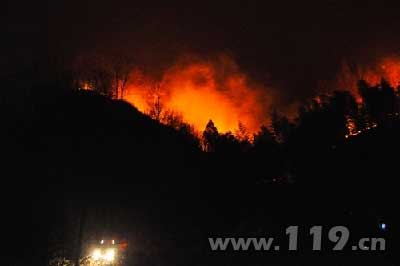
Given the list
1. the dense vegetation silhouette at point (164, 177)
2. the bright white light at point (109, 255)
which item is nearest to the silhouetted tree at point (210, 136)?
the dense vegetation silhouette at point (164, 177)

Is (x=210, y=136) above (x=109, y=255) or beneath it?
above

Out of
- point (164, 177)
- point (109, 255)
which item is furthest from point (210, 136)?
point (109, 255)

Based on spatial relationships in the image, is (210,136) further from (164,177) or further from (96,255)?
(96,255)

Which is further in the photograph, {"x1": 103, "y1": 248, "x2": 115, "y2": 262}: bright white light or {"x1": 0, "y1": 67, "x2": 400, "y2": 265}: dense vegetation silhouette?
{"x1": 0, "y1": 67, "x2": 400, "y2": 265}: dense vegetation silhouette

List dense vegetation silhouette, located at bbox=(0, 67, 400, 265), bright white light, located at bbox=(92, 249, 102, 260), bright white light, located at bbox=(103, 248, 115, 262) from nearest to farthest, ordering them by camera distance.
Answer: bright white light, located at bbox=(92, 249, 102, 260) → bright white light, located at bbox=(103, 248, 115, 262) → dense vegetation silhouette, located at bbox=(0, 67, 400, 265)

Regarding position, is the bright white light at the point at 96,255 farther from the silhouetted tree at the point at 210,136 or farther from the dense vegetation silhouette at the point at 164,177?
the silhouetted tree at the point at 210,136

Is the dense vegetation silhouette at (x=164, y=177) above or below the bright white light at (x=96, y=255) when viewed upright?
above

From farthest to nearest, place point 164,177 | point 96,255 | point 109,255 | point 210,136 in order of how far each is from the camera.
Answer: point 210,136, point 164,177, point 109,255, point 96,255

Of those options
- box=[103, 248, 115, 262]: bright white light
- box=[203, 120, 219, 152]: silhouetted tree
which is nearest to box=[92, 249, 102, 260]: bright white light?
box=[103, 248, 115, 262]: bright white light

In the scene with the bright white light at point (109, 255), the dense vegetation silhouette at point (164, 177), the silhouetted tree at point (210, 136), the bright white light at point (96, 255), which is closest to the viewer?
the bright white light at point (96, 255)

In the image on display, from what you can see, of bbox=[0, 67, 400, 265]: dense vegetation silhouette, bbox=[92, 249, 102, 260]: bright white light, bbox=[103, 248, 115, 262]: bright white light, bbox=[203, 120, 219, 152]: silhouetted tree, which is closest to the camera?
bbox=[92, 249, 102, 260]: bright white light

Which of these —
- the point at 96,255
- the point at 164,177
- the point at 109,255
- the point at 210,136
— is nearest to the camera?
the point at 96,255

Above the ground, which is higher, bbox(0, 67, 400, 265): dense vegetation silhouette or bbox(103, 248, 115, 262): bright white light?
bbox(0, 67, 400, 265): dense vegetation silhouette

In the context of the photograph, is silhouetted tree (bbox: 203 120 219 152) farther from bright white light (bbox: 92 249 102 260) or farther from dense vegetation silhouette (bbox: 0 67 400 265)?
bright white light (bbox: 92 249 102 260)
